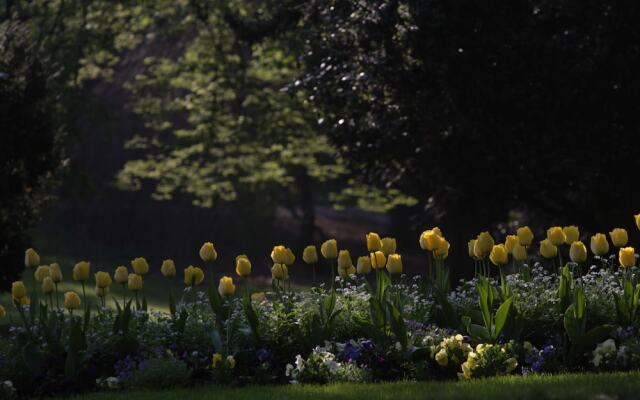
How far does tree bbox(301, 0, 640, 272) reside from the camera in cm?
1438

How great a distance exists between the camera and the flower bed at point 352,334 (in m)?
8.04

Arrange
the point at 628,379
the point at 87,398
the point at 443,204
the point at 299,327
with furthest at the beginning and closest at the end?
the point at 443,204
the point at 299,327
the point at 87,398
the point at 628,379

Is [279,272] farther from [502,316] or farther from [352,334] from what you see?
[502,316]

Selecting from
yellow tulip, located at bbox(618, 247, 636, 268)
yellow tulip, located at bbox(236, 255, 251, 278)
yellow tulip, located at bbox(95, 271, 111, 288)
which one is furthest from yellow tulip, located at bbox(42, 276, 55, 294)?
yellow tulip, located at bbox(618, 247, 636, 268)

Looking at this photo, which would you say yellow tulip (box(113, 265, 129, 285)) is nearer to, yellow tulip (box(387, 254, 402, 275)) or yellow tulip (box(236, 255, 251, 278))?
yellow tulip (box(236, 255, 251, 278))

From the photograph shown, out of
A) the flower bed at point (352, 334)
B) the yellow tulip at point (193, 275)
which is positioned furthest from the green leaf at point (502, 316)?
the yellow tulip at point (193, 275)

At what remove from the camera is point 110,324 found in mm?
9141

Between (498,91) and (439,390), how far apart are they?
843cm

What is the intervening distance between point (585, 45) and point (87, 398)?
30.0ft

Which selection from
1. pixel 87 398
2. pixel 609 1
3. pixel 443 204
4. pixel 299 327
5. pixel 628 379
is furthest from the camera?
pixel 443 204

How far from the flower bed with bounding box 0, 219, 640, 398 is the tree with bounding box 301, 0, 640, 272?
5.90m

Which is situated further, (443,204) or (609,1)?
(443,204)

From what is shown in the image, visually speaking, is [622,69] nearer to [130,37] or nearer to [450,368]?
[450,368]

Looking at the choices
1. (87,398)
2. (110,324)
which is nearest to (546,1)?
(110,324)
